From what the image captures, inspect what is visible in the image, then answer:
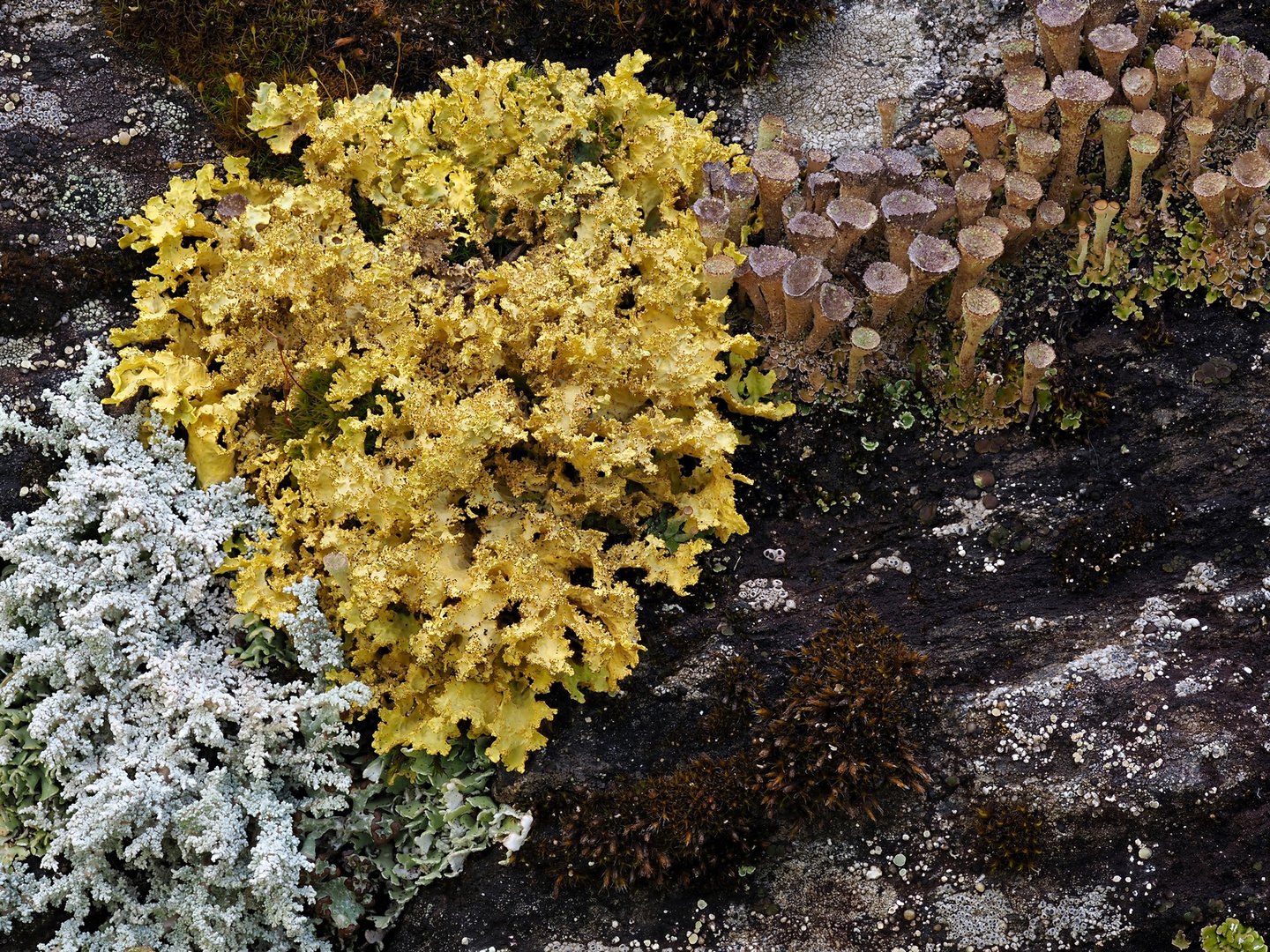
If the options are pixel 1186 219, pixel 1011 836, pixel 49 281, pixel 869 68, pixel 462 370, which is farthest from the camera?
pixel 869 68

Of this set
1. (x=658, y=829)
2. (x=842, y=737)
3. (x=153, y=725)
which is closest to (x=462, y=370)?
(x=153, y=725)

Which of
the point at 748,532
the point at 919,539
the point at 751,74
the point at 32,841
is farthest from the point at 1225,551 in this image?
the point at 32,841

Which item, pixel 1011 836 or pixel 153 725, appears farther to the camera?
pixel 153 725

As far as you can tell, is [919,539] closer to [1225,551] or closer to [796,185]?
[1225,551]

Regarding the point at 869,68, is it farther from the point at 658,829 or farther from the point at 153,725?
the point at 153,725

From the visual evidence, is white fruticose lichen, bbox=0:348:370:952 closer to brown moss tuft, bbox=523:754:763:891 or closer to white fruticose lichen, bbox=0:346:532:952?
white fruticose lichen, bbox=0:346:532:952

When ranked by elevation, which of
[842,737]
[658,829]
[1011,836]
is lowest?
[658,829]
